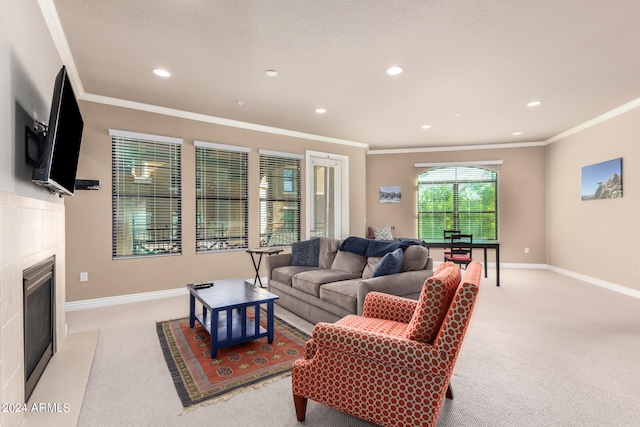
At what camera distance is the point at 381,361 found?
1.63 metres

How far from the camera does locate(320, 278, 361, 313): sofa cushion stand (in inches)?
118

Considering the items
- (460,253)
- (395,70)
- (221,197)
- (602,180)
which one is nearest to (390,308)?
(395,70)

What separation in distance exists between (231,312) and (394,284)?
1.50 metres

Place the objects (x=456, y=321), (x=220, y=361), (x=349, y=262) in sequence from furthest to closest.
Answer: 1. (x=349, y=262)
2. (x=220, y=361)
3. (x=456, y=321)

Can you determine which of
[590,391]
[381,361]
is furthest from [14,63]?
[590,391]

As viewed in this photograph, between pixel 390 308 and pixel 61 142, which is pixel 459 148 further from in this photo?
pixel 61 142

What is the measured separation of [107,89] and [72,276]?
2.39m

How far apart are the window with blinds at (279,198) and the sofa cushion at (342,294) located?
2.48 meters

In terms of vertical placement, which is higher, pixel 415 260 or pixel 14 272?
pixel 14 272

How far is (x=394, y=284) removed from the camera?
3045mm

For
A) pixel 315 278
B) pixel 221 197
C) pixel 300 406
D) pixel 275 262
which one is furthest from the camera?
pixel 221 197

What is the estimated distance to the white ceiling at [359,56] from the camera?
8.02 ft

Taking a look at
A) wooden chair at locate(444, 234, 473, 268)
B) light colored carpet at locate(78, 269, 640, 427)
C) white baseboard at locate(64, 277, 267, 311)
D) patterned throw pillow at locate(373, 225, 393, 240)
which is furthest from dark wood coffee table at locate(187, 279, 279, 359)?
patterned throw pillow at locate(373, 225, 393, 240)

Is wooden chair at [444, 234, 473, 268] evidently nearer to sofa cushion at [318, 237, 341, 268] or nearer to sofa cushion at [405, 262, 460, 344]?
sofa cushion at [318, 237, 341, 268]
